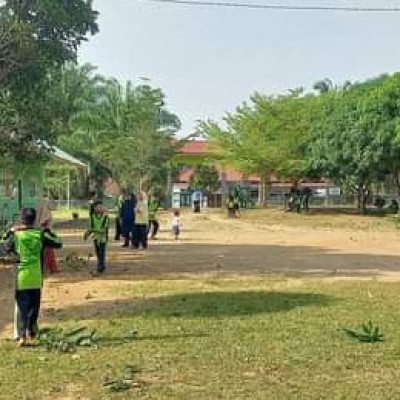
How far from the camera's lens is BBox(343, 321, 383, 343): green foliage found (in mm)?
9281

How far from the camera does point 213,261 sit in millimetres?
19344

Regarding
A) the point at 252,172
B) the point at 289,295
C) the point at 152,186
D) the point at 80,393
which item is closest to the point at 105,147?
the point at 152,186

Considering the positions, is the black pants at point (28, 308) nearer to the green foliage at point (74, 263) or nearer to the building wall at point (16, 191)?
the green foliage at point (74, 263)

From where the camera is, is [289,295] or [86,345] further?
[289,295]

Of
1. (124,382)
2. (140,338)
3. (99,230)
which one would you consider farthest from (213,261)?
(124,382)

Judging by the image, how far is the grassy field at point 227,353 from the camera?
7273 millimetres

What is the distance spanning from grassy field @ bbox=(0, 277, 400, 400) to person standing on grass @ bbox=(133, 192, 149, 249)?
31.3 ft

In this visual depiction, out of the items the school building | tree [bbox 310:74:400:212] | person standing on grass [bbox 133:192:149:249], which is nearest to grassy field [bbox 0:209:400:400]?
person standing on grass [bbox 133:192:149:249]

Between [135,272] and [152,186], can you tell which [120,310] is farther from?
[152,186]

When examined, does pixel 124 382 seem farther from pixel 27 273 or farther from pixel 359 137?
pixel 359 137

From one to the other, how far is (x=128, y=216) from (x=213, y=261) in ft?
15.2

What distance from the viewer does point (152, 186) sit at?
62.2 meters

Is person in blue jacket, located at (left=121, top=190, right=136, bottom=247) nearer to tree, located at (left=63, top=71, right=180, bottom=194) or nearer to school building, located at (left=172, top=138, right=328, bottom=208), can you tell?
school building, located at (left=172, top=138, right=328, bottom=208)

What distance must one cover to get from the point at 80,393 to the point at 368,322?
4.40m
